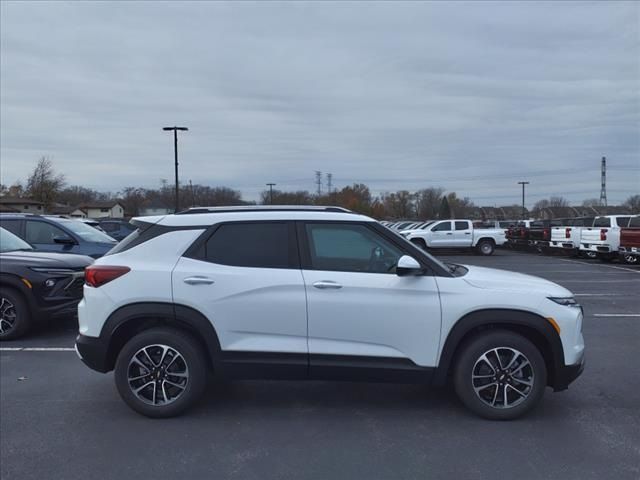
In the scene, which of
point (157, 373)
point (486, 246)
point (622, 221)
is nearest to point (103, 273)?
point (157, 373)

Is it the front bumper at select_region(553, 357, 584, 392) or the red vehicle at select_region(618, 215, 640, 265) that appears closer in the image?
the front bumper at select_region(553, 357, 584, 392)

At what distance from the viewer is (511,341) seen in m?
4.30

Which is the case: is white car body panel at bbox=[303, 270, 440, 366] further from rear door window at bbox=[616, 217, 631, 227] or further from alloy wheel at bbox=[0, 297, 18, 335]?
rear door window at bbox=[616, 217, 631, 227]

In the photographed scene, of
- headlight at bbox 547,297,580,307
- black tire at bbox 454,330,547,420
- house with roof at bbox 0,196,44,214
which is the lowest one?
black tire at bbox 454,330,547,420

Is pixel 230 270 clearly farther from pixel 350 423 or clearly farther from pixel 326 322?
pixel 350 423

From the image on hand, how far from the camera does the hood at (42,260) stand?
24.4ft

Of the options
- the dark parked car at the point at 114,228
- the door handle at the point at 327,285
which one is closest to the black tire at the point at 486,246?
the dark parked car at the point at 114,228

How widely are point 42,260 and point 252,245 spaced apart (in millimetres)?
4657

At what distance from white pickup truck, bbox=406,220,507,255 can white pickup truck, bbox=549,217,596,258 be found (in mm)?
2837

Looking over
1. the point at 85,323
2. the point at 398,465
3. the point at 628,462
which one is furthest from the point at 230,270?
the point at 628,462

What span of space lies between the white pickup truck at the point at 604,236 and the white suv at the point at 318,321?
18235mm

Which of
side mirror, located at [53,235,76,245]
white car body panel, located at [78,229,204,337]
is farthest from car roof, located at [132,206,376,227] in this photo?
side mirror, located at [53,235,76,245]

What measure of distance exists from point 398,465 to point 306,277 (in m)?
1.58

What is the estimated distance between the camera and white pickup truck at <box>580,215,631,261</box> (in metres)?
20.2
